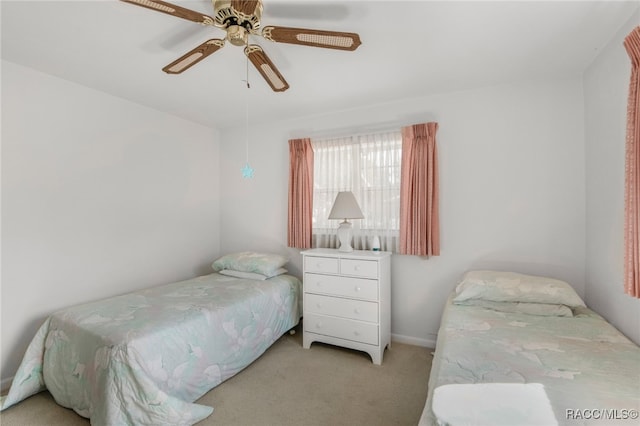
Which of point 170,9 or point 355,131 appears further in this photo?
point 355,131

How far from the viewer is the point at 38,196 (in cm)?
217

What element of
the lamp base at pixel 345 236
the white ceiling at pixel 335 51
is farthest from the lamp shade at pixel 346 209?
the white ceiling at pixel 335 51

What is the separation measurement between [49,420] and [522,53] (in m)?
3.95

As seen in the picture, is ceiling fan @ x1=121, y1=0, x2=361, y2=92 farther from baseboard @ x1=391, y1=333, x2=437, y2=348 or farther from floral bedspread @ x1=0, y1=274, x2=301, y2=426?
baseboard @ x1=391, y1=333, x2=437, y2=348

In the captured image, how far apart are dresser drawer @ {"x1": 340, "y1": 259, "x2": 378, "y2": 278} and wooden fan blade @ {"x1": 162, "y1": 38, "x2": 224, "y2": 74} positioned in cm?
185

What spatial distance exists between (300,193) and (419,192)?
1.27m

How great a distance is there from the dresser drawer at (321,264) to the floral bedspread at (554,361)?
1059mm

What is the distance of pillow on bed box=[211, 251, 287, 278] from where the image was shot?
288 centimetres

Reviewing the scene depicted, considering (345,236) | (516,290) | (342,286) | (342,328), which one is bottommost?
(342,328)

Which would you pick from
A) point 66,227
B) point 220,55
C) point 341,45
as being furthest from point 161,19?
point 66,227

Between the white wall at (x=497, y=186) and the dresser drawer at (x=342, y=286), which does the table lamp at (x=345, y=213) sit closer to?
the dresser drawer at (x=342, y=286)

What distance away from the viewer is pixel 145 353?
5.17 ft

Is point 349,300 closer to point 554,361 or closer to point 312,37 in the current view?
point 554,361

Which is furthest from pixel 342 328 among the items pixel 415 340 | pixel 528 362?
pixel 528 362
